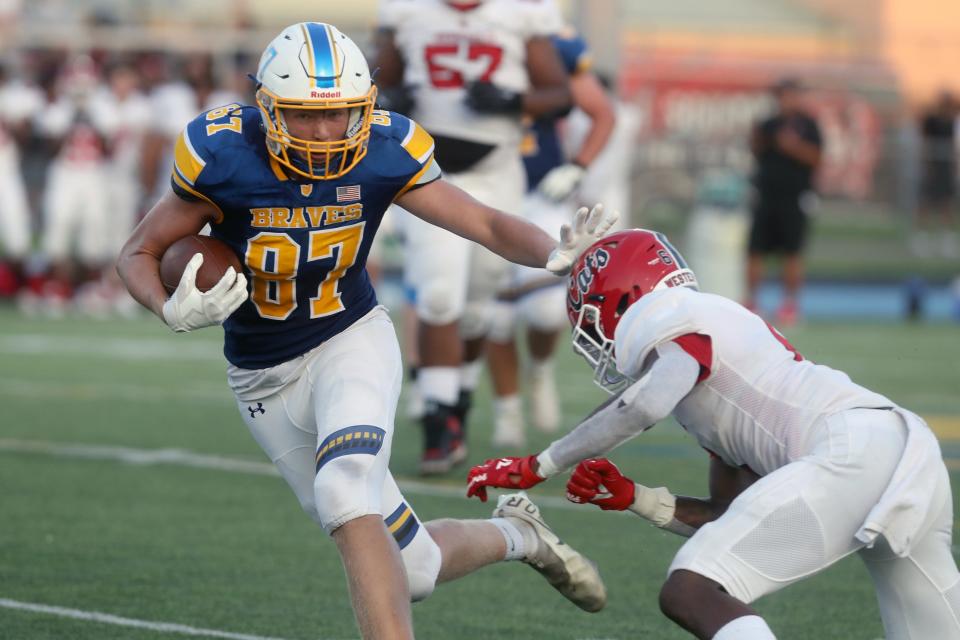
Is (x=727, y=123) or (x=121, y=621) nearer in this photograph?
(x=121, y=621)

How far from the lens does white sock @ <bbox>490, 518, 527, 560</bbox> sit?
13.5 feet

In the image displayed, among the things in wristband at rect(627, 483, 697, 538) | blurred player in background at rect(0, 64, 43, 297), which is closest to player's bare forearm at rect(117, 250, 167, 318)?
wristband at rect(627, 483, 697, 538)

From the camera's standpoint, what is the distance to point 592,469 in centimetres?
355

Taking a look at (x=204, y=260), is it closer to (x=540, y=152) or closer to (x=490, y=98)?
(x=490, y=98)

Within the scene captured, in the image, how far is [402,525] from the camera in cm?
378

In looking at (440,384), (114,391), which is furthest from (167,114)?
(440,384)

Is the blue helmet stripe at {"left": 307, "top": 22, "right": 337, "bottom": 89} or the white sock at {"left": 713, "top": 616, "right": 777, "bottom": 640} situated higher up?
the blue helmet stripe at {"left": 307, "top": 22, "right": 337, "bottom": 89}

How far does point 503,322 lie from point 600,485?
4.20m

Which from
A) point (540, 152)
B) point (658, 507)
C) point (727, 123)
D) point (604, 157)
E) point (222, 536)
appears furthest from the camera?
point (727, 123)

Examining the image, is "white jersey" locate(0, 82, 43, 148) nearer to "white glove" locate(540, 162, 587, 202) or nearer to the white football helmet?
"white glove" locate(540, 162, 587, 202)

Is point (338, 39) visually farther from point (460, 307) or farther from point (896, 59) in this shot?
point (896, 59)

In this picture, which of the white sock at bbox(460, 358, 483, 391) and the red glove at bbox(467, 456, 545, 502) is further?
the white sock at bbox(460, 358, 483, 391)

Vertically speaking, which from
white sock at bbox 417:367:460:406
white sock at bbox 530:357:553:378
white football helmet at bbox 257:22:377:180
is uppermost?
white football helmet at bbox 257:22:377:180

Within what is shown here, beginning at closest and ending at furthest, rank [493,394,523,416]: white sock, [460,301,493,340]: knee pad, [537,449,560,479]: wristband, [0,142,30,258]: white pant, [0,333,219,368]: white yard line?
[537,449,560,479]: wristband < [460,301,493,340]: knee pad < [493,394,523,416]: white sock < [0,333,219,368]: white yard line < [0,142,30,258]: white pant
